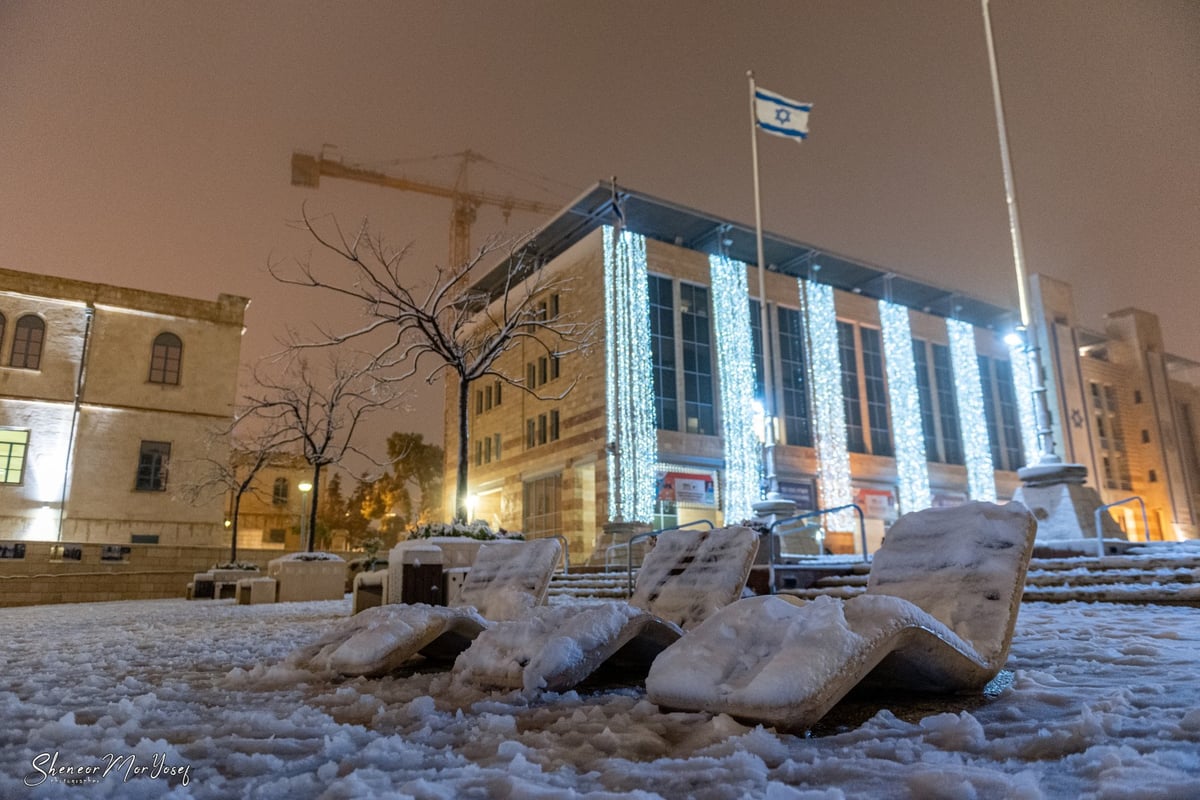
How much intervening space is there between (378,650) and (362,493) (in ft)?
161

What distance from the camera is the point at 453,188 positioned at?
5534 centimetres

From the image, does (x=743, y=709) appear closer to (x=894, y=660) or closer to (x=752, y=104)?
(x=894, y=660)

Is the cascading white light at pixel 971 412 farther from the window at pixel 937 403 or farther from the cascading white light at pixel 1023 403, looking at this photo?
the cascading white light at pixel 1023 403

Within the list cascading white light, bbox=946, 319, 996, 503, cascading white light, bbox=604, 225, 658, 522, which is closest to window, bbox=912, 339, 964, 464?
cascading white light, bbox=946, 319, 996, 503

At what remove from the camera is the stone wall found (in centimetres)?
2034

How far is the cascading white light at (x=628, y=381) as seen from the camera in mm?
26469

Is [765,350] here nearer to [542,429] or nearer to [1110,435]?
[542,429]

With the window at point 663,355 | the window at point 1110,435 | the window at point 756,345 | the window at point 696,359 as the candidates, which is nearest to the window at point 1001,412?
the window at point 1110,435

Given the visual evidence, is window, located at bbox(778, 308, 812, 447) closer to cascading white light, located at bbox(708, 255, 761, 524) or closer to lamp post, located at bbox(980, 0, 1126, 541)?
cascading white light, located at bbox(708, 255, 761, 524)

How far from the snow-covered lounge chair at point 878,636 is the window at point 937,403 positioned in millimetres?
33093

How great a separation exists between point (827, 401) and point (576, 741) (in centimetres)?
3051

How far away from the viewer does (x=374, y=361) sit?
14.0 m

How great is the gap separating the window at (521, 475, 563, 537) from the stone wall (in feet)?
39.7

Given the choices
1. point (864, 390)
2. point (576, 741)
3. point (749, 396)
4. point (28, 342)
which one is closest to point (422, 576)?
point (576, 741)
